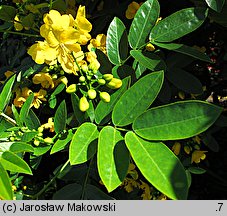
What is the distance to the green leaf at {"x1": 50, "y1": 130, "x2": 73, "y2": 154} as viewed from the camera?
3.26 ft

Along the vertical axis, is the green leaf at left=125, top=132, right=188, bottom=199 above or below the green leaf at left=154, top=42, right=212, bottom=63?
below

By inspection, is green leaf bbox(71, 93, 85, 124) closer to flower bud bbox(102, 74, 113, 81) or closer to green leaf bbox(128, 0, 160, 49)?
flower bud bbox(102, 74, 113, 81)

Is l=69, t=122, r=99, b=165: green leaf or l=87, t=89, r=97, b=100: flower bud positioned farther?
l=87, t=89, r=97, b=100: flower bud

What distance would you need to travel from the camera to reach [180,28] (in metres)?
1.02

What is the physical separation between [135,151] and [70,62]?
1.07 ft

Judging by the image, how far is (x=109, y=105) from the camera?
97 cm

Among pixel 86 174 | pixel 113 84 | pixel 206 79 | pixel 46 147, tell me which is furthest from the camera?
pixel 206 79

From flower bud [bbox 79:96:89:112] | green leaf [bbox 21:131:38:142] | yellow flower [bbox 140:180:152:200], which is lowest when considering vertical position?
yellow flower [bbox 140:180:152:200]

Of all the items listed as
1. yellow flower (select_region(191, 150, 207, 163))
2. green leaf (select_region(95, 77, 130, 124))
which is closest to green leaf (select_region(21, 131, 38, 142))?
green leaf (select_region(95, 77, 130, 124))

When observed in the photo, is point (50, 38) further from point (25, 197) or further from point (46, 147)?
point (25, 197)

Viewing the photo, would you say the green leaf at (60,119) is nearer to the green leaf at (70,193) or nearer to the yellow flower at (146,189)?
the green leaf at (70,193)

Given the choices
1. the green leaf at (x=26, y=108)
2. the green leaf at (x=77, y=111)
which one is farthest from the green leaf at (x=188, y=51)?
the green leaf at (x=26, y=108)

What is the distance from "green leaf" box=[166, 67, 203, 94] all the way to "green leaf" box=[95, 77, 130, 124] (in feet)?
0.95

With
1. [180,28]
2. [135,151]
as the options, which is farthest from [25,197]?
[180,28]
